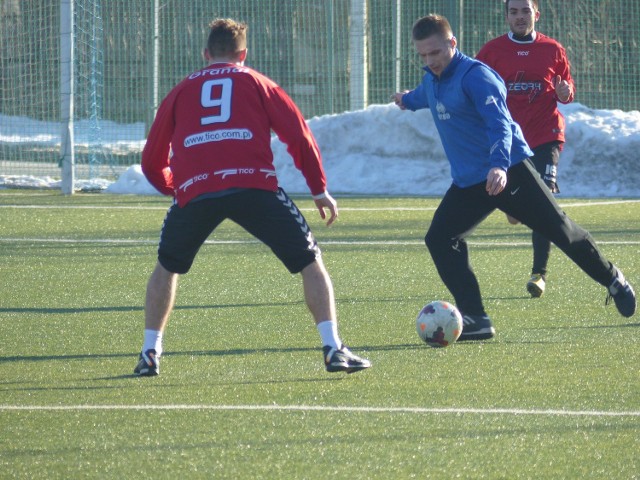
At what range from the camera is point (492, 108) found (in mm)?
7059

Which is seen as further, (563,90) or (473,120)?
(563,90)

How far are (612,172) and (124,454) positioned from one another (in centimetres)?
1626

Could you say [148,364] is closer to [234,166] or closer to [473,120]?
[234,166]

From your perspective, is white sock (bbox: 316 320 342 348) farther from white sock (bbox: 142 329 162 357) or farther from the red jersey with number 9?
white sock (bbox: 142 329 162 357)

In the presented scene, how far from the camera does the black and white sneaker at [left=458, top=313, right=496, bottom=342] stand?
7.52 meters

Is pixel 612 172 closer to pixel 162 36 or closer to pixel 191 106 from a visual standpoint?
pixel 162 36

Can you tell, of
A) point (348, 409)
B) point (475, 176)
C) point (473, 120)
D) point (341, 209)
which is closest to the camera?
point (348, 409)

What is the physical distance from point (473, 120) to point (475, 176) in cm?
33

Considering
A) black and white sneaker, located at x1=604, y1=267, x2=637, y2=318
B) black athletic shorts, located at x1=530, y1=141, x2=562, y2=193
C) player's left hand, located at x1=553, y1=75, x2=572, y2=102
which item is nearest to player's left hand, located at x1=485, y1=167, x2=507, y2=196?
black and white sneaker, located at x1=604, y1=267, x2=637, y2=318

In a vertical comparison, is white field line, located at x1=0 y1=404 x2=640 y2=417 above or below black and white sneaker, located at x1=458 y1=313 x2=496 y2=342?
above

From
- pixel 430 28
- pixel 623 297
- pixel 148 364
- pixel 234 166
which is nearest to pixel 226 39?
pixel 234 166

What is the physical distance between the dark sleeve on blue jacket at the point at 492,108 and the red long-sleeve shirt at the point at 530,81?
2344mm

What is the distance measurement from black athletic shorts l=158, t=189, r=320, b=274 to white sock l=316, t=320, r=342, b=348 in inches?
12.3

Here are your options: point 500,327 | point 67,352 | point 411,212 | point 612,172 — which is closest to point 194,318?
point 67,352
